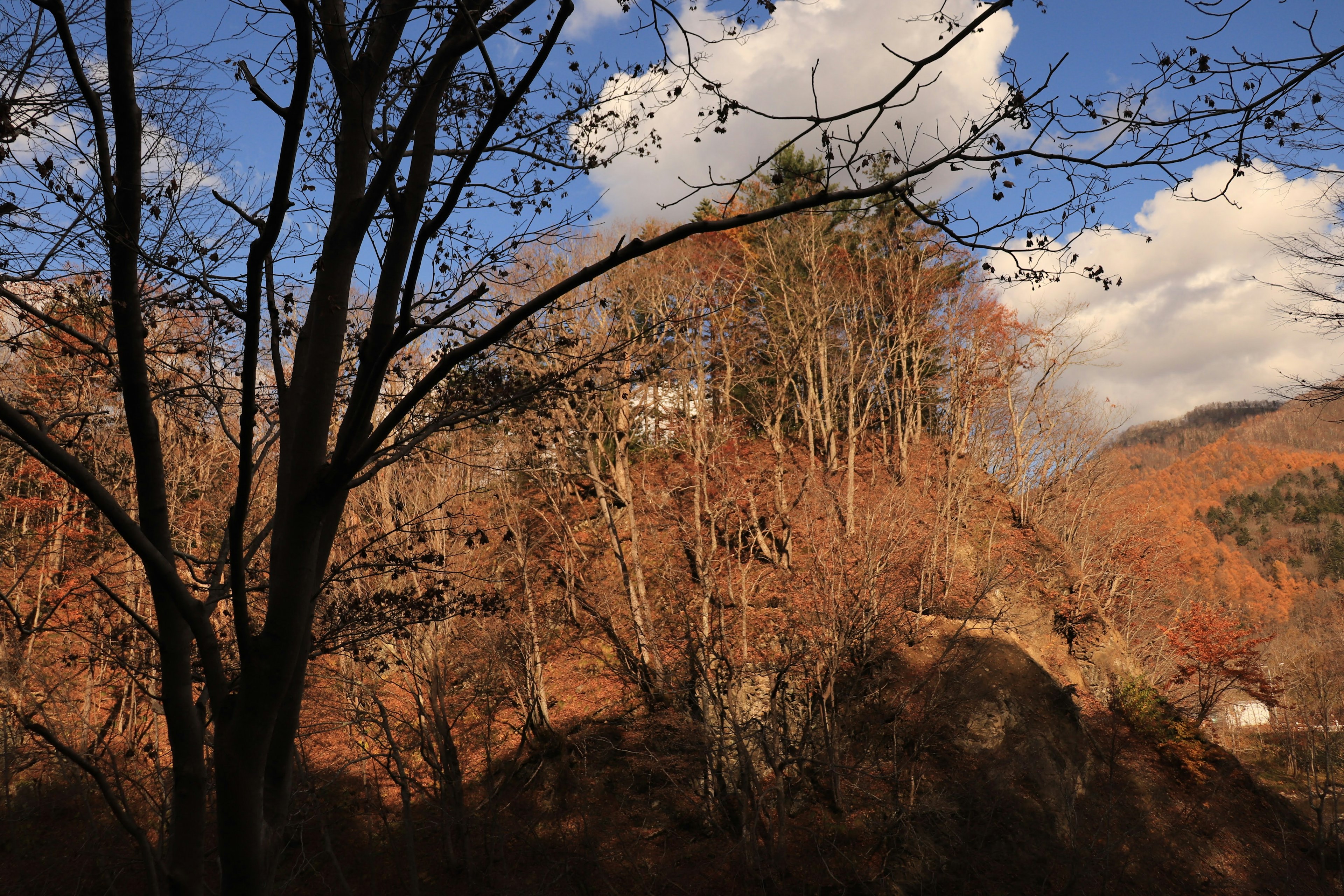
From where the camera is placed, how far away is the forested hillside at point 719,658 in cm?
1153

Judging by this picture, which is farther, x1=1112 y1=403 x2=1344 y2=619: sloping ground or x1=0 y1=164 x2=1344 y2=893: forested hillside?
x1=1112 y1=403 x2=1344 y2=619: sloping ground

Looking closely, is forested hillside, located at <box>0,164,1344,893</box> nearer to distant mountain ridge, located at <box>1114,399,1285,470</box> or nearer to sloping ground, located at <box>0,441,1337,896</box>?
sloping ground, located at <box>0,441,1337,896</box>

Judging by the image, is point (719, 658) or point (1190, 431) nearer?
point (719, 658)

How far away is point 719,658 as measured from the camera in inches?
482

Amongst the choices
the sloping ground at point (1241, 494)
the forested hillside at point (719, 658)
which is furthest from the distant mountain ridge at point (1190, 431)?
the forested hillside at point (719, 658)

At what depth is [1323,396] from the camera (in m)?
9.40

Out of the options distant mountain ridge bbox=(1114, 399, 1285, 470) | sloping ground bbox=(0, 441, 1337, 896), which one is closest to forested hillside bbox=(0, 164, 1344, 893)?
sloping ground bbox=(0, 441, 1337, 896)

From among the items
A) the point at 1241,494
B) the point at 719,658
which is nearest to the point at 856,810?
the point at 719,658

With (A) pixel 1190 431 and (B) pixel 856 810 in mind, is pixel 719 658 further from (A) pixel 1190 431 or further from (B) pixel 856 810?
(A) pixel 1190 431

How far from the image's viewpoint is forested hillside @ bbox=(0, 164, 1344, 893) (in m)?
11.5

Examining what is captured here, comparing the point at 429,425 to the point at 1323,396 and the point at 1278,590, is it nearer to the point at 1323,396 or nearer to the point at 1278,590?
the point at 1323,396

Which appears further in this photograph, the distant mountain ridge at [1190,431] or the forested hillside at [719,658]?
the distant mountain ridge at [1190,431]

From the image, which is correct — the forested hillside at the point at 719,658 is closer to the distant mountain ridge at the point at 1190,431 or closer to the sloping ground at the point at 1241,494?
the sloping ground at the point at 1241,494

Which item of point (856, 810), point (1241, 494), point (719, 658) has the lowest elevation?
point (856, 810)
